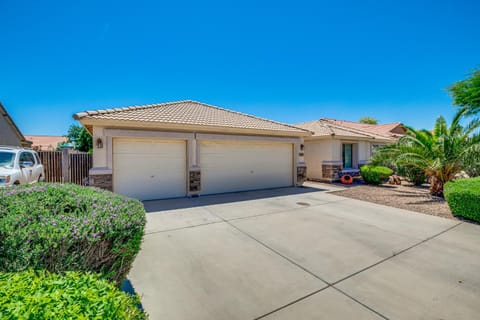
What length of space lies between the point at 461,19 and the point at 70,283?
15.0 m

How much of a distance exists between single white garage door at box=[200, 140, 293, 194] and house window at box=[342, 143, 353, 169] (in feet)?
16.1

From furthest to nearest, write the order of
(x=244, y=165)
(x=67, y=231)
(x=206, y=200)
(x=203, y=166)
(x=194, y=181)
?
(x=244, y=165) < (x=203, y=166) < (x=194, y=181) < (x=206, y=200) < (x=67, y=231)

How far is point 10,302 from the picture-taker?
1.25 m

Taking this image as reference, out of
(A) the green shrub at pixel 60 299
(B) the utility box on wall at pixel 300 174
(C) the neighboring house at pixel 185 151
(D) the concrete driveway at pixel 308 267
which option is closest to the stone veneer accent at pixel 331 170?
(B) the utility box on wall at pixel 300 174

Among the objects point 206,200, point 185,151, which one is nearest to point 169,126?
point 185,151

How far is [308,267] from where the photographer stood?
3.75 m

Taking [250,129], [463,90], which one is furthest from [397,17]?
[250,129]

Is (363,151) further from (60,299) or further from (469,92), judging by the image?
(60,299)

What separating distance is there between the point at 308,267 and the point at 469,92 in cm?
1258

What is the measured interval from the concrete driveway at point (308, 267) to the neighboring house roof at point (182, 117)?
3956 millimetres

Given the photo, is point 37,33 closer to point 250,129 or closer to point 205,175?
point 205,175

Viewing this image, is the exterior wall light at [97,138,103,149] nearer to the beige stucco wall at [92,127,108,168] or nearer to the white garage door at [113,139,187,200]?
the beige stucco wall at [92,127,108,168]

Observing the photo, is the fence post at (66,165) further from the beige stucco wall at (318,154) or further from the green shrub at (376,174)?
the green shrub at (376,174)

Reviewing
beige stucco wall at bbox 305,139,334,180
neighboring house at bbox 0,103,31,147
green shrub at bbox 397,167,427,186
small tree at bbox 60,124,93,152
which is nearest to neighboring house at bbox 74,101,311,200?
beige stucco wall at bbox 305,139,334,180
